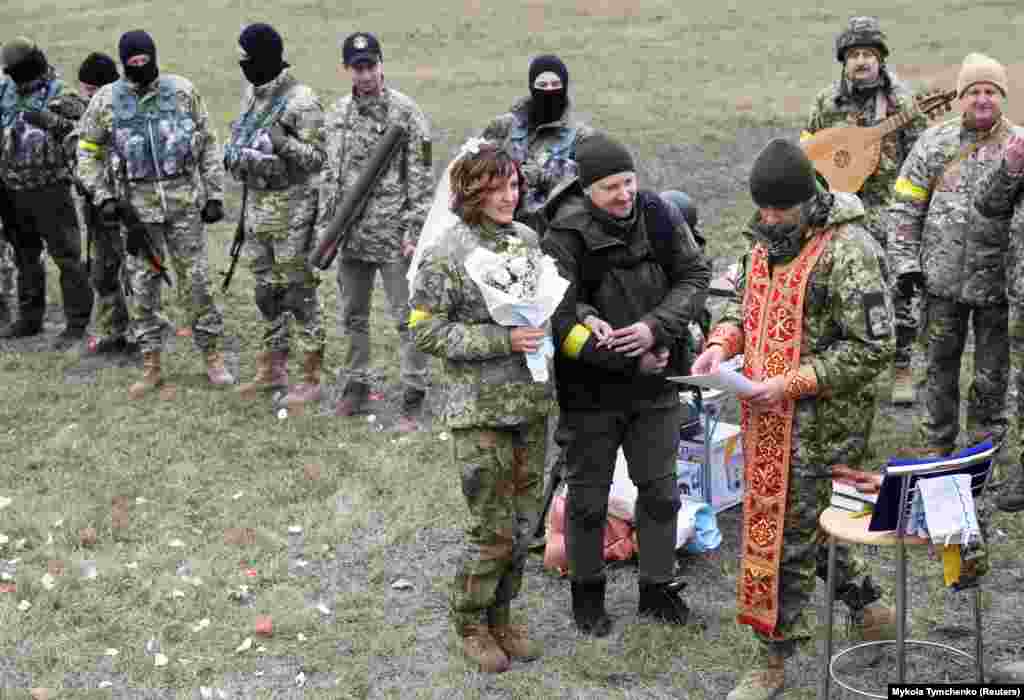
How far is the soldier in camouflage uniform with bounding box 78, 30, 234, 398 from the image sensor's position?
8.38 metres

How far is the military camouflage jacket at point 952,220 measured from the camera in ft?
20.9

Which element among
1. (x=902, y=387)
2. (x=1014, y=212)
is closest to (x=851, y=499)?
(x=1014, y=212)

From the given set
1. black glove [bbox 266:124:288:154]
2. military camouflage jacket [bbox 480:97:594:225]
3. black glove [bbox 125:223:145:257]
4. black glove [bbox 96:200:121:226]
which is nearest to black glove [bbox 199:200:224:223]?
black glove [bbox 125:223:145:257]

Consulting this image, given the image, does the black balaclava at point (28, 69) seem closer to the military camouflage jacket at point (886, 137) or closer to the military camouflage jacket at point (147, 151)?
the military camouflage jacket at point (147, 151)

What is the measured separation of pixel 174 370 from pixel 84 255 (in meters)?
2.36

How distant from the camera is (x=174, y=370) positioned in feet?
30.6

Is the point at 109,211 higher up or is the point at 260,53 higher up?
the point at 260,53

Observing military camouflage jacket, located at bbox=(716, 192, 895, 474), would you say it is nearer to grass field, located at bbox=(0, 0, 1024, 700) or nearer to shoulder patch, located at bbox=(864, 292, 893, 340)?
shoulder patch, located at bbox=(864, 292, 893, 340)

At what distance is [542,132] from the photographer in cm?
723

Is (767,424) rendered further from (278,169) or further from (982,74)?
(278,169)

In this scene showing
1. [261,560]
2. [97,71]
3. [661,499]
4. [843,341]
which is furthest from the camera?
[97,71]

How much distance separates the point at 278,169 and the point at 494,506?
366 centimetres

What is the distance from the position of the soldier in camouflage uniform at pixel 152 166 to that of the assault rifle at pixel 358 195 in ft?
3.70

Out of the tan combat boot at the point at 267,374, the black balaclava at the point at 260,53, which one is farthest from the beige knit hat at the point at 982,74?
the tan combat boot at the point at 267,374
